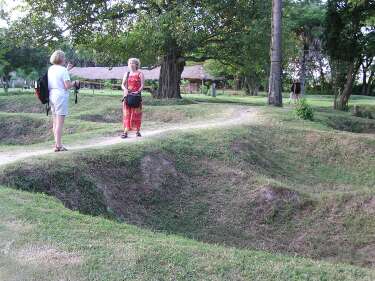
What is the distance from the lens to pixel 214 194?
1027cm

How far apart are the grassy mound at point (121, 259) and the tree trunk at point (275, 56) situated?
15.2 m

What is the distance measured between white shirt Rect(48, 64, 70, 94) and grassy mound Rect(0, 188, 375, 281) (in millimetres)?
3406

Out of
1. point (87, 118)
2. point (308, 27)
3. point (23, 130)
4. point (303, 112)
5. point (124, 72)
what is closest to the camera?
point (23, 130)

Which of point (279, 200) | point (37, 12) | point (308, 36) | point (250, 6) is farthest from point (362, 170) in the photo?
→ point (308, 36)

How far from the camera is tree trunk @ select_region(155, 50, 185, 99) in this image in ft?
84.5

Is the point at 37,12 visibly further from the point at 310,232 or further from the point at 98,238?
the point at 98,238

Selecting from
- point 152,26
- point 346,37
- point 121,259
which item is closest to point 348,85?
point 346,37

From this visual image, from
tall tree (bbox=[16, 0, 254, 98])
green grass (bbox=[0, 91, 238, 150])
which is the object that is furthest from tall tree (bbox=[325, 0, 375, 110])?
green grass (bbox=[0, 91, 238, 150])

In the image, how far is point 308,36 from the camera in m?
50.5

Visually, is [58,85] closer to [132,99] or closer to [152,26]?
[132,99]

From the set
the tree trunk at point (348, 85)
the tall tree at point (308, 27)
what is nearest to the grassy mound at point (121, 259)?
the tree trunk at point (348, 85)

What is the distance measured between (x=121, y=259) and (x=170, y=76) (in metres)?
21.2

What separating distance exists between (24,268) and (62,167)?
3.59m

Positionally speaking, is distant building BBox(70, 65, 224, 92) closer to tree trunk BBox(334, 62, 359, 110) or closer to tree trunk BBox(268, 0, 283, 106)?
tree trunk BBox(334, 62, 359, 110)
